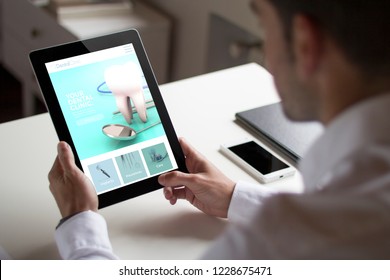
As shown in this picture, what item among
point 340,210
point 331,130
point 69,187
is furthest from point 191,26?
point 340,210

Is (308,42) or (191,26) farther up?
(308,42)

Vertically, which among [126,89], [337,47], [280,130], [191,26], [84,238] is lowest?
[191,26]

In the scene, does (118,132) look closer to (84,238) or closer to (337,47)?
(84,238)

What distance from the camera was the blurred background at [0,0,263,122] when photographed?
2.28m

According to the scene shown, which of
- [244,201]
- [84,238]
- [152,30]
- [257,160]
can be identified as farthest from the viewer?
[152,30]

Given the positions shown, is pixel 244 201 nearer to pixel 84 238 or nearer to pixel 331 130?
pixel 84 238

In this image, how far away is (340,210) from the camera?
0.62 m

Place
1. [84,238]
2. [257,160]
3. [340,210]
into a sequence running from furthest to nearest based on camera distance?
[257,160] → [84,238] → [340,210]

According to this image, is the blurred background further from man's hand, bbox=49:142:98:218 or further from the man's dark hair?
the man's dark hair

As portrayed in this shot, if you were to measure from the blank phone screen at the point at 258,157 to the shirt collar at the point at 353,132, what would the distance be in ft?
1.51

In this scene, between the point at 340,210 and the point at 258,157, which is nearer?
the point at 340,210

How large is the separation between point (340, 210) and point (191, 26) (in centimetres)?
192

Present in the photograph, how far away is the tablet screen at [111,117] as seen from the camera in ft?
3.51

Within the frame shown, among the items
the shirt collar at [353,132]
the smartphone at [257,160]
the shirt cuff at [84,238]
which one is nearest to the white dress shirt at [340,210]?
the shirt collar at [353,132]
